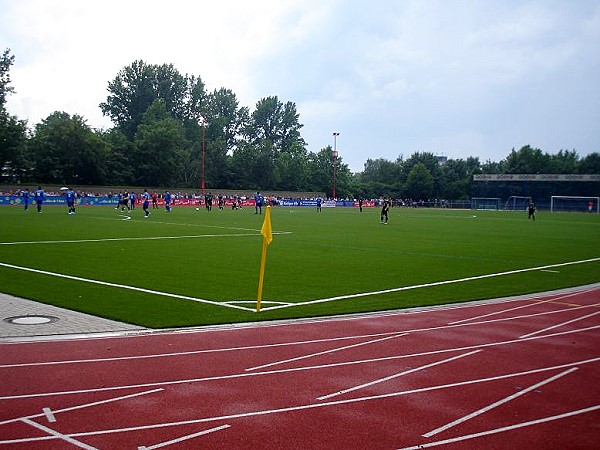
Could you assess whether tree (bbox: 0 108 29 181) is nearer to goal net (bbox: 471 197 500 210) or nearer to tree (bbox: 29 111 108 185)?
tree (bbox: 29 111 108 185)

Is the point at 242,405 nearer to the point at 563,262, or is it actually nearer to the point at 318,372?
the point at 318,372

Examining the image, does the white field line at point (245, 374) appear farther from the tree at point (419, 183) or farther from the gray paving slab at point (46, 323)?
the tree at point (419, 183)

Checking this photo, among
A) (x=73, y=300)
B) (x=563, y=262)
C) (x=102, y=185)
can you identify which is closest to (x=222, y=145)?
(x=102, y=185)

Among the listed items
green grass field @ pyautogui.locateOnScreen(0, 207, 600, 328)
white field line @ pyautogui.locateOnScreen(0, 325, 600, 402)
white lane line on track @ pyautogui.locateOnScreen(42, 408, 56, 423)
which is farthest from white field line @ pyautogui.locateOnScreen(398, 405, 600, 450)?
green grass field @ pyautogui.locateOnScreen(0, 207, 600, 328)

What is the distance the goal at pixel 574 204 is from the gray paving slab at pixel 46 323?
96196mm

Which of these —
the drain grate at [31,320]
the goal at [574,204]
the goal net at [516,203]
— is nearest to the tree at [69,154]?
the goal net at [516,203]

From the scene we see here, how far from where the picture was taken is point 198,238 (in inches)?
1078

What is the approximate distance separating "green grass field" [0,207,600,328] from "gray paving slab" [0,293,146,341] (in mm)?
368

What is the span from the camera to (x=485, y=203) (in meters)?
112

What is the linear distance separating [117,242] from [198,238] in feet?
13.7

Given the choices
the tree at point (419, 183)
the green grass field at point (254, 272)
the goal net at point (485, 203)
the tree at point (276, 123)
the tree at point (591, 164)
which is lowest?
the green grass field at point (254, 272)

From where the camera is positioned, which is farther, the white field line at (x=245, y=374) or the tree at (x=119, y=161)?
the tree at (x=119, y=161)

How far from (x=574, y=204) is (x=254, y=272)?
Result: 93.9 metres

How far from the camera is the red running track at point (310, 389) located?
5.52 metres
